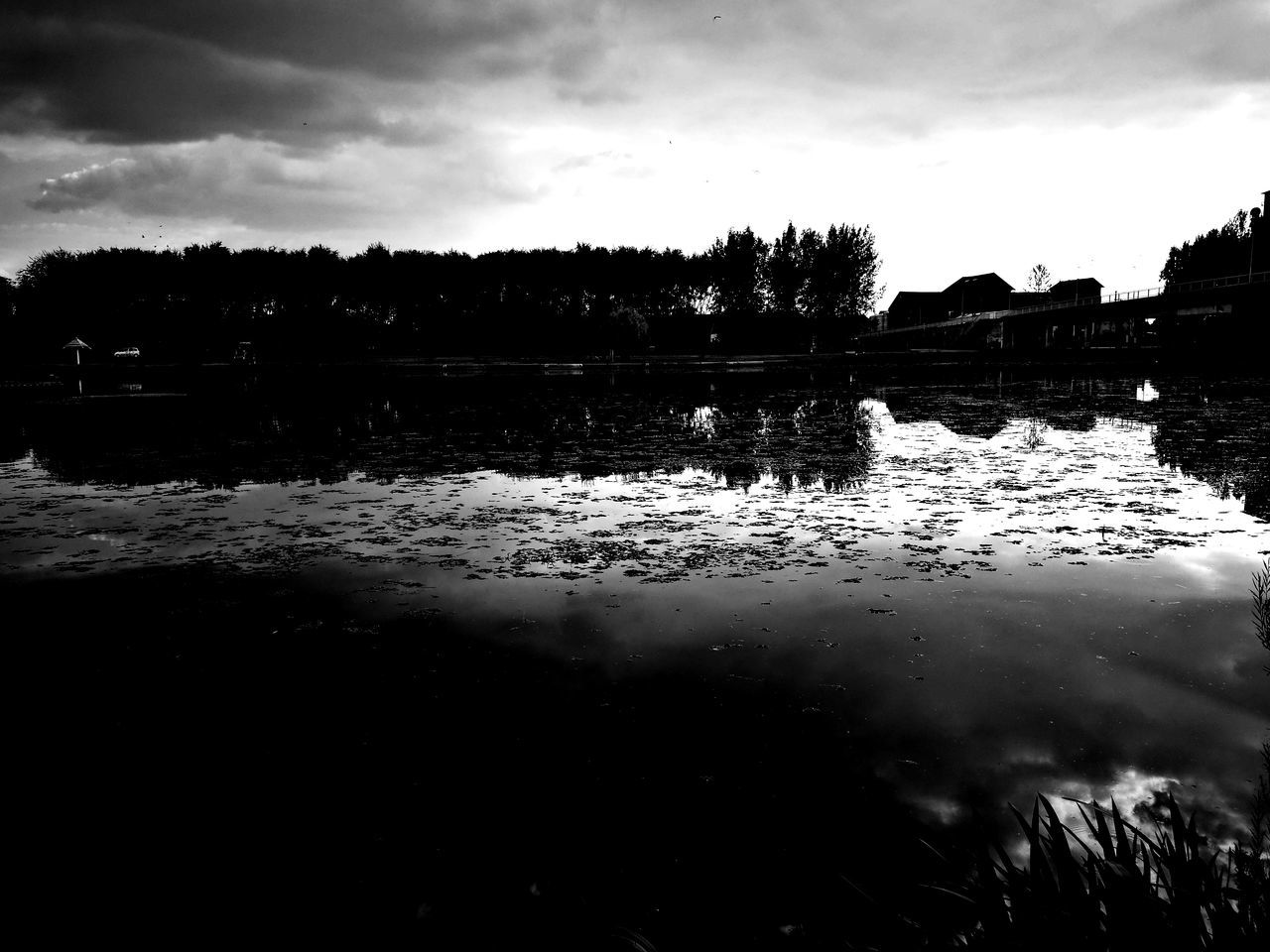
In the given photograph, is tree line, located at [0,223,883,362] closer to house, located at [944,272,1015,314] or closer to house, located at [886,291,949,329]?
house, located at [944,272,1015,314]

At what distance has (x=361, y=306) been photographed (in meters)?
79.0

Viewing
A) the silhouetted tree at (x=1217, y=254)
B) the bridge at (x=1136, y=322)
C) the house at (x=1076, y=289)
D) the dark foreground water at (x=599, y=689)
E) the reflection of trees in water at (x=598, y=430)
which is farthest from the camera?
the house at (x=1076, y=289)

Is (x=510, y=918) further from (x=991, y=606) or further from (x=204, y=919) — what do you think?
(x=991, y=606)

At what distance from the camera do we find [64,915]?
349 centimetres

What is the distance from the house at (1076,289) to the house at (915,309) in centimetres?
1959

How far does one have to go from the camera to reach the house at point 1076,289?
14025 cm

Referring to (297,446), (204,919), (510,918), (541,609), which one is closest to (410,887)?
(510,918)

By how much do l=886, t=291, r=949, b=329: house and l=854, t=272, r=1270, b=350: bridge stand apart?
68.5 feet

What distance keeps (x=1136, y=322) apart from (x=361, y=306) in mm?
101099

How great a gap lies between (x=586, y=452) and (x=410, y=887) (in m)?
12.3

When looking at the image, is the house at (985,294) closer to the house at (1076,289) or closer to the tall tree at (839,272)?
the house at (1076,289)

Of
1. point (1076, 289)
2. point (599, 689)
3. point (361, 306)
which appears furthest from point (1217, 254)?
point (599, 689)

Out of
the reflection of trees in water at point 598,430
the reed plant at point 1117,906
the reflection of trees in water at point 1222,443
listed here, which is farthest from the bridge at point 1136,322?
the reed plant at point 1117,906

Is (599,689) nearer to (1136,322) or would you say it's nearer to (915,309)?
(1136,322)
